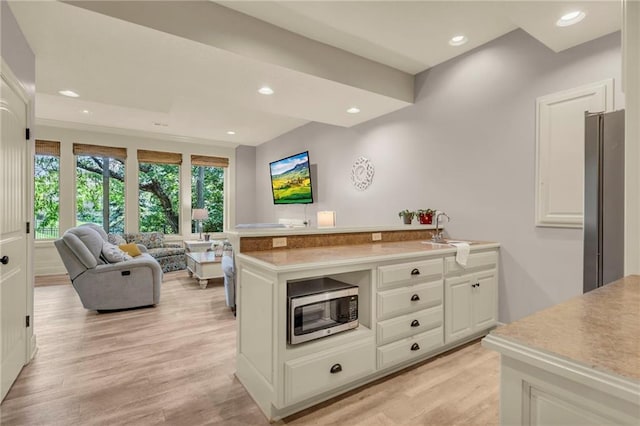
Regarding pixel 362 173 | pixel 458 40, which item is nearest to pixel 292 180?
pixel 362 173

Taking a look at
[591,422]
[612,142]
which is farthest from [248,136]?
[591,422]

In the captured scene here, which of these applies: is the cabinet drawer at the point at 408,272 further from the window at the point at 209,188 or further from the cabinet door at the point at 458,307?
the window at the point at 209,188

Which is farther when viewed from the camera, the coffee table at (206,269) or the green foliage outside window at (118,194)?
the green foliage outside window at (118,194)

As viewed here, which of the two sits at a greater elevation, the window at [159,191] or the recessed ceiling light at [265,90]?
the recessed ceiling light at [265,90]

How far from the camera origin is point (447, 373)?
2.28 meters

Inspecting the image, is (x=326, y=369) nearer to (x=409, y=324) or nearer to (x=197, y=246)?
(x=409, y=324)

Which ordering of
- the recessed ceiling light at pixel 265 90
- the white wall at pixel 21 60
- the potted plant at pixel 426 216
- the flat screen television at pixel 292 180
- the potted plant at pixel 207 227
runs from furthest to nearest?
the potted plant at pixel 207 227
the flat screen television at pixel 292 180
the potted plant at pixel 426 216
the recessed ceiling light at pixel 265 90
the white wall at pixel 21 60

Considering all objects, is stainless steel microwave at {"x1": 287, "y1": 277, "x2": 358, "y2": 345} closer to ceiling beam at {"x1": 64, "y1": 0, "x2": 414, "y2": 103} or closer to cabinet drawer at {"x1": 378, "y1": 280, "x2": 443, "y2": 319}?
cabinet drawer at {"x1": 378, "y1": 280, "x2": 443, "y2": 319}

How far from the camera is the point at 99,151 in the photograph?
6168 millimetres

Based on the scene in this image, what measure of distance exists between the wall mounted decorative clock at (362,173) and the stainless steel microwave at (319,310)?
2732 millimetres

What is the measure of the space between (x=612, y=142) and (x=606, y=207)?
38 centimetres

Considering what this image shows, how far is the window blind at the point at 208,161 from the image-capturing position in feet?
23.8

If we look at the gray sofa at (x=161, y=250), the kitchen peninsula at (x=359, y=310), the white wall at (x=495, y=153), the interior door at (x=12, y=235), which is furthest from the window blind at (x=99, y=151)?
the kitchen peninsula at (x=359, y=310)

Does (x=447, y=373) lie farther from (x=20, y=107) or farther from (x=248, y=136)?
(x=248, y=136)
